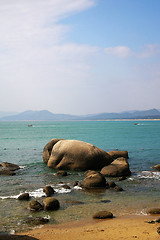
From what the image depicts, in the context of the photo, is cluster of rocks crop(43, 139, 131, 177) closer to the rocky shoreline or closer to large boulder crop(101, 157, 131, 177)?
the rocky shoreline

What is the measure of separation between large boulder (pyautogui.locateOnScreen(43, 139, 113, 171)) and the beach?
32.6ft

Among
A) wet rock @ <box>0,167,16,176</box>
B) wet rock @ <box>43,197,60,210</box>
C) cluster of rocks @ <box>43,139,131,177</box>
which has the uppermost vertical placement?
cluster of rocks @ <box>43,139,131,177</box>

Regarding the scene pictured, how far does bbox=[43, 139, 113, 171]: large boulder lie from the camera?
784 inches

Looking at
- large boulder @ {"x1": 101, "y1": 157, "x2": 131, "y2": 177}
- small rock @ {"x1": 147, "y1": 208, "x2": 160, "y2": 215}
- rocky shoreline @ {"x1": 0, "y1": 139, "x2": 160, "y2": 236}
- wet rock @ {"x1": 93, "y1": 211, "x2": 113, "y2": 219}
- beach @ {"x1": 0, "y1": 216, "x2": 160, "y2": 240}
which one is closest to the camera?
beach @ {"x1": 0, "y1": 216, "x2": 160, "y2": 240}

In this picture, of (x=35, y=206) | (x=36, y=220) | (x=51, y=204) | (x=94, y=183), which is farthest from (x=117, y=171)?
(x=36, y=220)

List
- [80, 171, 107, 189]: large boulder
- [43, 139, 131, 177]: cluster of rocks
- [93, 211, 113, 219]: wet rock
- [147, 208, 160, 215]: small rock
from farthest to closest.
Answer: [43, 139, 131, 177]: cluster of rocks < [80, 171, 107, 189]: large boulder < [147, 208, 160, 215]: small rock < [93, 211, 113, 219]: wet rock

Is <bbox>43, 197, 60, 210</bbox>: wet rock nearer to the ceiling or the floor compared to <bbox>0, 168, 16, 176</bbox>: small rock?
nearer to the ceiling

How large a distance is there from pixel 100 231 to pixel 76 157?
36.7ft

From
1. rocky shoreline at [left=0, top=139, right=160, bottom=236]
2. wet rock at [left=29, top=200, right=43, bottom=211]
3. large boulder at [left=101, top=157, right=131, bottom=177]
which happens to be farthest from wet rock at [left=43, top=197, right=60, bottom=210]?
large boulder at [left=101, top=157, right=131, bottom=177]

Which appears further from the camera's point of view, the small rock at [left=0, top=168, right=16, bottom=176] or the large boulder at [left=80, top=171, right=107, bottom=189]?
the small rock at [left=0, top=168, right=16, bottom=176]

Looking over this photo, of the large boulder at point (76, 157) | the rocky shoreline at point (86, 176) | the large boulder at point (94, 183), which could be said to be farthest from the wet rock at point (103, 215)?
the large boulder at point (76, 157)

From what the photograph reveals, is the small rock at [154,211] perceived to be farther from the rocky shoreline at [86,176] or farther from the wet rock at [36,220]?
the wet rock at [36,220]

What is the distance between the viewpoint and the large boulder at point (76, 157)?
65.3 feet

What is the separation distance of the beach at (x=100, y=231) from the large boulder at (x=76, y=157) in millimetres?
9926
